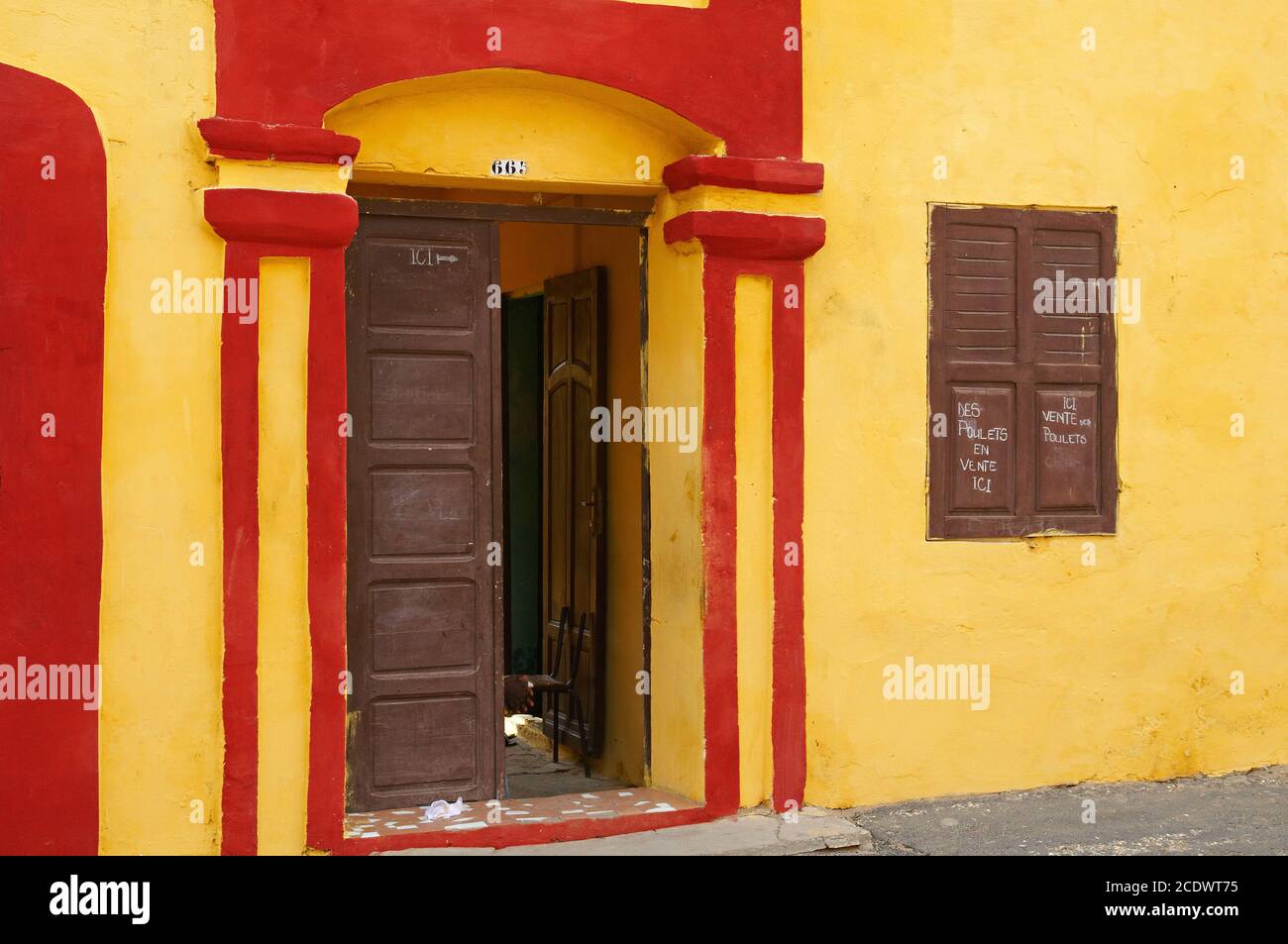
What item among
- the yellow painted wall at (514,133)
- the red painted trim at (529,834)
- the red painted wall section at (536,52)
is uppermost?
the red painted wall section at (536,52)

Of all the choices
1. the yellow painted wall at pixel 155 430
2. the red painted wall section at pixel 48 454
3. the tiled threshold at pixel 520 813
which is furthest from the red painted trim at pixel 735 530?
the red painted wall section at pixel 48 454

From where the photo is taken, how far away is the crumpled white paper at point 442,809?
6286 mm

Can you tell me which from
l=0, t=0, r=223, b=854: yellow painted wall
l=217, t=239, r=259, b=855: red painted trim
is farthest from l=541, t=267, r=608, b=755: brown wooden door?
l=0, t=0, r=223, b=854: yellow painted wall

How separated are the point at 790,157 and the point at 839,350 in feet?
2.92

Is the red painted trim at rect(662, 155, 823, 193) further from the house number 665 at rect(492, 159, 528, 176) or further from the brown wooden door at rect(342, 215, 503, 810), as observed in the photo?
the brown wooden door at rect(342, 215, 503, 810)

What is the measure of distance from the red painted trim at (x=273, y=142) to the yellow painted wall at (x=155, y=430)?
0.42 ft

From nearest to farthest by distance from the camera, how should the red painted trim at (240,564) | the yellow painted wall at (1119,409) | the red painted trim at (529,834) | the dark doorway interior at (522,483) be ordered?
the red painted trim at (240,564), the red painted trim at (529,834), the yellow painted wall at (1119,409), the dark doorway interior at (522,483)

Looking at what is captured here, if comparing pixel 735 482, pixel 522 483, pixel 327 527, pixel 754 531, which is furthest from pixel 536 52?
pixel 522 483

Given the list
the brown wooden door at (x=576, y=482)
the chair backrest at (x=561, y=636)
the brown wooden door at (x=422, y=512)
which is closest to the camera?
the brown wooden door at (x=422, y=512)

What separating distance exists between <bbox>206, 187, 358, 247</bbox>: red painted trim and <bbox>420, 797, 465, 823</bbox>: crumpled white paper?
243 centimetres

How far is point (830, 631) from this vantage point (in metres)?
6.62

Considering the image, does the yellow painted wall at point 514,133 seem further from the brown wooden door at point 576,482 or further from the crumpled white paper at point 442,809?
the crumpled white paper at point 442,809

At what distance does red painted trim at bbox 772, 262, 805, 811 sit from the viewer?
6.51m

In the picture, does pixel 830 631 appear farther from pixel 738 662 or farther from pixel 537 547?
pixel 537 547
